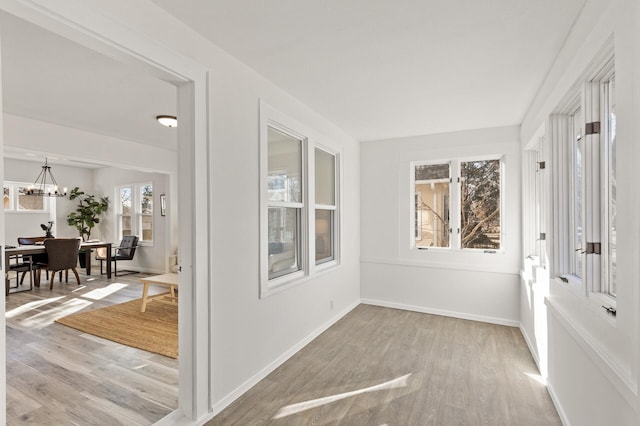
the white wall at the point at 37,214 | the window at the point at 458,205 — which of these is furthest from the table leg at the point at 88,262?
the window at the point at 458,205

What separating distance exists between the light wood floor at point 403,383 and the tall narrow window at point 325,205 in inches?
37.4

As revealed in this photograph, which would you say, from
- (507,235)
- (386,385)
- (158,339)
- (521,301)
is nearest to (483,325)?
(521,301)

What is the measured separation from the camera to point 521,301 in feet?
12.1

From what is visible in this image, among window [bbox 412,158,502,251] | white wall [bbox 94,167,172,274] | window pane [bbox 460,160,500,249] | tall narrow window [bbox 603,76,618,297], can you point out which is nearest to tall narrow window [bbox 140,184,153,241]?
white wall [bbox 94,167,172,274]

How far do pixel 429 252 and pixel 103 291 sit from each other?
5.35 m

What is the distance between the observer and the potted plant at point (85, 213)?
7.80 m

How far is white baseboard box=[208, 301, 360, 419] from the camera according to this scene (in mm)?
2146

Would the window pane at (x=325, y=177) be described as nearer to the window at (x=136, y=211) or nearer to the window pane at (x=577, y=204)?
the window pane at (x=577, y=204)

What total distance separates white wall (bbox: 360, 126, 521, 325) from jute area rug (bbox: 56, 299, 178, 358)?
105 inches

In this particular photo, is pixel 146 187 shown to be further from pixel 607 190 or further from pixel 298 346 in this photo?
pixel 607 190

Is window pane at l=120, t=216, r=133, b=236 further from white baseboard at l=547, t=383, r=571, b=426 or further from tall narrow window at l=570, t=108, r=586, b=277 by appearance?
tall narrow window at l=570, t=108, r=586, b=277

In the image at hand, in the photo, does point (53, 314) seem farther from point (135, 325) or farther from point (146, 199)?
point (146, 199)

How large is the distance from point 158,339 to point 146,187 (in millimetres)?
5034

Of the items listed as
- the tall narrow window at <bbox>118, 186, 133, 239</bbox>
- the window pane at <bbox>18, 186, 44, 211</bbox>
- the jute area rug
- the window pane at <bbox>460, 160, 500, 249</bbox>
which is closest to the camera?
the jute area rug
